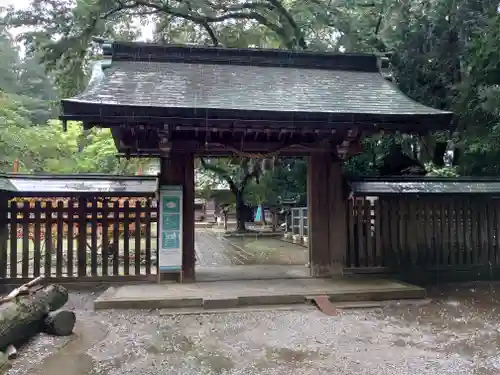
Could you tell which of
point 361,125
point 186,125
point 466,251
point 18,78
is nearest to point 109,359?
point 186,125

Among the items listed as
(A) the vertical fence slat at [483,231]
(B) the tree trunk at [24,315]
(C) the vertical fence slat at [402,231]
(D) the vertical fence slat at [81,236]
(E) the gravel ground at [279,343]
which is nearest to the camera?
(E) the gravel ground at [279,343]

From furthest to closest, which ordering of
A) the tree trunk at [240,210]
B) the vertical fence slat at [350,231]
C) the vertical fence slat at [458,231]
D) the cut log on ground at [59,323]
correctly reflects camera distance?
the tree trunk at [240,210]
the vertical fence slat at [458,231]
the vertical fence slat at [350,231]
the cut log on ground at [59,323]

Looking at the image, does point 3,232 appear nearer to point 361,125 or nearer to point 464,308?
point 361,125

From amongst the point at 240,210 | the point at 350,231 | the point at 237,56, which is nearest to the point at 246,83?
the point at 237,56

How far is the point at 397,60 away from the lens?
11.5m

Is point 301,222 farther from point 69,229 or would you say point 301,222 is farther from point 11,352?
point 11,352

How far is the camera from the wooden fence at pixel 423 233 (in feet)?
26.5

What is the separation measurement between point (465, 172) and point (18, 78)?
31.7 meters

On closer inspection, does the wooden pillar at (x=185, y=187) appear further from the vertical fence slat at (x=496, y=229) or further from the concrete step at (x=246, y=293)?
the vertical fence slat at (x=496, y=229)

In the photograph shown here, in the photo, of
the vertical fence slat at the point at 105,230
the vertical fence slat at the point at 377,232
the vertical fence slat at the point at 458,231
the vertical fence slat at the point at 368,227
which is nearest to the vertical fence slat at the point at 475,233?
the vertical fence slat at the point at 458,231

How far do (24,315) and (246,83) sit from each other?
5404mm

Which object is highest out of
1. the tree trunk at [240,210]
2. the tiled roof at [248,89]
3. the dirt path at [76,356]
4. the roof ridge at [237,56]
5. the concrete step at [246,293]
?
the roof ridge at [237,56]

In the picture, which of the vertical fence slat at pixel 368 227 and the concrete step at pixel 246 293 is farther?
the vertical fence slat at pixel 368 227

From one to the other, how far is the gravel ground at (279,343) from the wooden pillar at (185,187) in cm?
154
